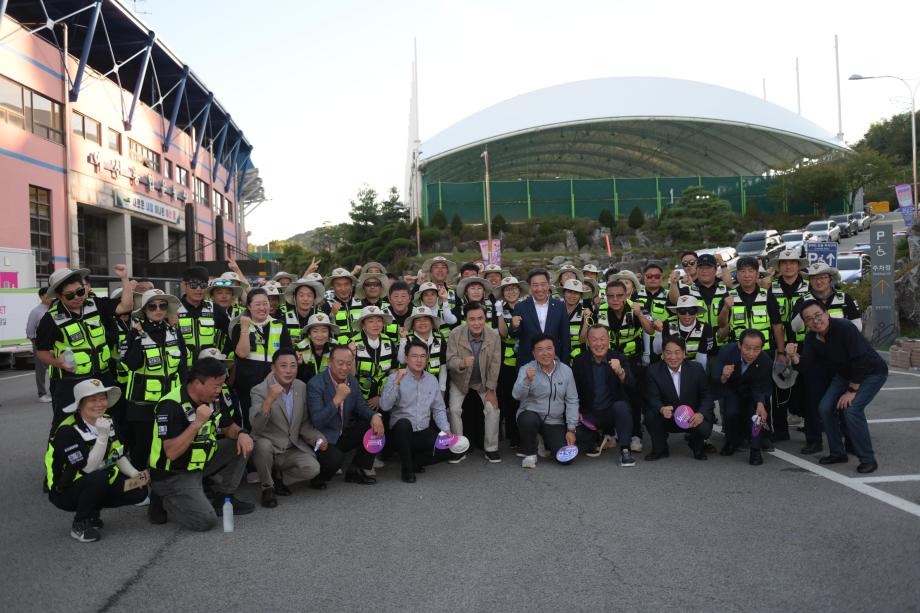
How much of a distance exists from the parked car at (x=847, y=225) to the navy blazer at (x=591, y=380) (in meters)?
41.6

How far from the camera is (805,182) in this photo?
5112 cm

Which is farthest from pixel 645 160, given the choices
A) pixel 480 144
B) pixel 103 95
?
pixel 103 95

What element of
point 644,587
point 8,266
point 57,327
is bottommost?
point 644,587

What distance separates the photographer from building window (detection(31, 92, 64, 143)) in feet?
81.4

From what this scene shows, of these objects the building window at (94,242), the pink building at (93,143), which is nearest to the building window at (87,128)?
the pink building at (93,143)

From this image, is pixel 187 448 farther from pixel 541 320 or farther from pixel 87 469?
pixel 541 320

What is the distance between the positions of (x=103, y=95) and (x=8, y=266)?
15.4 m

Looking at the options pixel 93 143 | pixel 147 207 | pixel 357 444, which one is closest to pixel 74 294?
pixel 357 444

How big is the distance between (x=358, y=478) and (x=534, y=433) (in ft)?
5.98

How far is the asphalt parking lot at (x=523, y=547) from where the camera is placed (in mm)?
3914

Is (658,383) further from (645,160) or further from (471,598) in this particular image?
(645,160)

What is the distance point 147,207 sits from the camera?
33.6 m

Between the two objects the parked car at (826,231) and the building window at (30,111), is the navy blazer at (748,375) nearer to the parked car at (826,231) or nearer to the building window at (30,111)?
the building window at (30,111)

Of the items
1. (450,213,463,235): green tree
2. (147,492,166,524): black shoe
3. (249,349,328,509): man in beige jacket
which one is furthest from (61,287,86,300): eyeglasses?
(450,213,463,235): green tree
